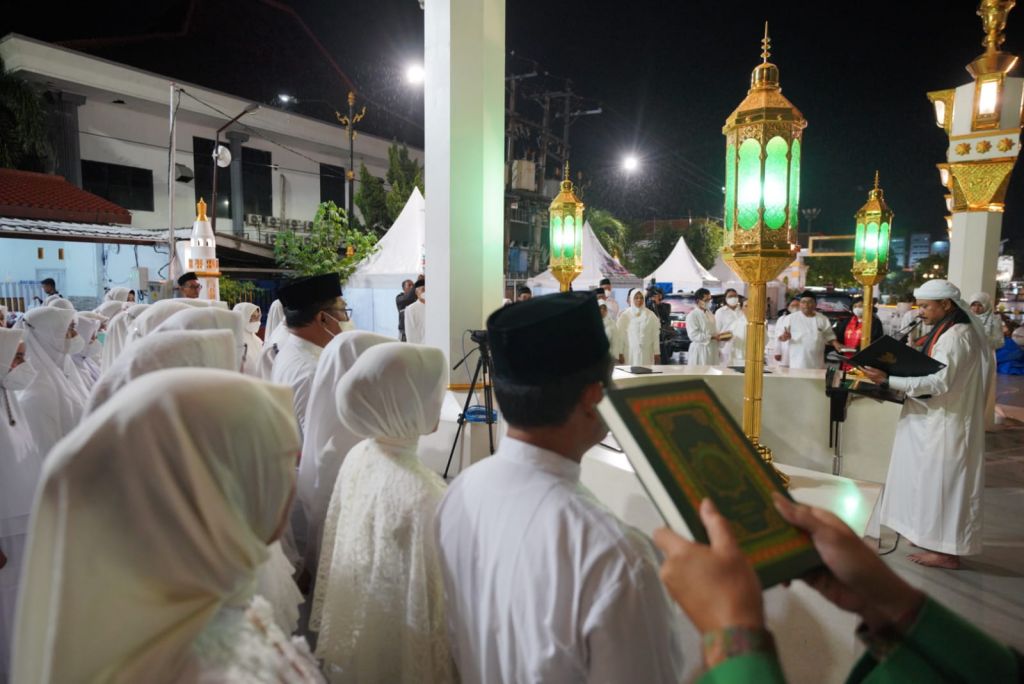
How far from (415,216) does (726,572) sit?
13.5 m

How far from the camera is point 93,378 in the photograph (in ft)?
18.1

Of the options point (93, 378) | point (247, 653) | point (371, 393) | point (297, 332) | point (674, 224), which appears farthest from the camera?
point (674, 224)

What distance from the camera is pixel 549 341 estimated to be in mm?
1409

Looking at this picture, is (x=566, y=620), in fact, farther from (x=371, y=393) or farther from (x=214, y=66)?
(x=214, y=66)

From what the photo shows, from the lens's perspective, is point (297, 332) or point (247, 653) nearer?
point (247, 653)

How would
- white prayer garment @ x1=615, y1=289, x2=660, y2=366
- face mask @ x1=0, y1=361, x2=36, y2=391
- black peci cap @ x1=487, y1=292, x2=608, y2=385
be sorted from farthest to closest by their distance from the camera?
white prayer garment @ x1=615, y1=289, x2=660, y2=366 → face mask @ x1=0, y1=361, x2=36, y2=391 → black peci cap @ x1=487, y1=292, x2=608, y2=385

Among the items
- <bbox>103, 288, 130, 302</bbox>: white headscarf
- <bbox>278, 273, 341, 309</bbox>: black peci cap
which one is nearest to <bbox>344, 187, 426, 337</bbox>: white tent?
<bbox>103, 288, 130, 302</bbox>: white headscarf

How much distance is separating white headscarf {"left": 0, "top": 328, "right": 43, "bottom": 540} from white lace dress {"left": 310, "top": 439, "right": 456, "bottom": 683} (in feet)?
7.45

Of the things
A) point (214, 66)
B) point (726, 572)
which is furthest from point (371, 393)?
point (214, 66)

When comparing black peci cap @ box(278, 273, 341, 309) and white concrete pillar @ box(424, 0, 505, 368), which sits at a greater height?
white concrete pillar @ box(424, 0, 505, 368)

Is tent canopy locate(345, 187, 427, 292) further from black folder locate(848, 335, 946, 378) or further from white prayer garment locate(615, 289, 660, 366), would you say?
black folder locate(848, 335, 946, 378)

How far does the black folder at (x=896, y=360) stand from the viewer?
405cm

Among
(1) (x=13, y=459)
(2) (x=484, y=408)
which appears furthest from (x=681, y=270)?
(1) (x=13, y=459)

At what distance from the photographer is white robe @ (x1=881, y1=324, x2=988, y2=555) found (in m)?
4.22
